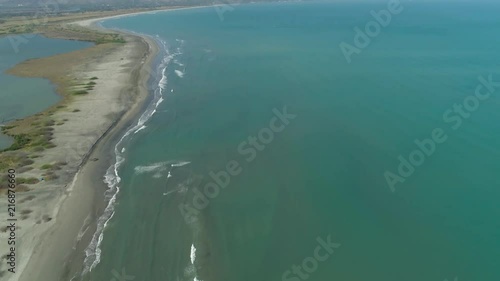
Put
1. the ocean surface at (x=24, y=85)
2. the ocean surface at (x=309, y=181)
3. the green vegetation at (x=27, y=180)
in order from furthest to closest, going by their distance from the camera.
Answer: the ocean surface at (x=24, y=85), the green vegetation at (x=27, y=180), the ocean surface at (x=309, y=181)

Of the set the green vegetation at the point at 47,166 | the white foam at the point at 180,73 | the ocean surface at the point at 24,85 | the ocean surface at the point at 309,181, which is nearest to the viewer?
the ocean surface at the point at 309,181

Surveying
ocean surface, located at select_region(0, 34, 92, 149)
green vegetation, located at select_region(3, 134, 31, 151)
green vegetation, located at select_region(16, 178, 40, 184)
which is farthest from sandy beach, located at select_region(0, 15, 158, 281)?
ocean surface, located at select_region(0, 34, 92, 149)

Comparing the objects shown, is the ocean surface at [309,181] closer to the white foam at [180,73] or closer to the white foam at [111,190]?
the white foam at [111,190]

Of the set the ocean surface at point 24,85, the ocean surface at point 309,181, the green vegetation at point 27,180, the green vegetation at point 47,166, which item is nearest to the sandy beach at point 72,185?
the green vegetation at point 47,166

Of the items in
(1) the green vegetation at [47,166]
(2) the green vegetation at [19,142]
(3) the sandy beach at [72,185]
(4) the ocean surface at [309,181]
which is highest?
(2) the green vegetation at [19,142]

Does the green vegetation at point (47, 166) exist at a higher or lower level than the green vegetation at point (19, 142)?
lower

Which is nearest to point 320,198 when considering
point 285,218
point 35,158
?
point 285,218
